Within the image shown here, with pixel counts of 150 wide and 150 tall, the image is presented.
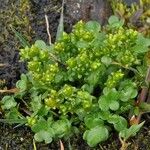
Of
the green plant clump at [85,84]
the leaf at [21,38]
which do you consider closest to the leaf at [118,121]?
the green plant clump at [85,84]

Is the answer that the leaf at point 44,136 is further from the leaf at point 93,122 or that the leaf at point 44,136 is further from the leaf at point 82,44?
the leaf at point 82,44

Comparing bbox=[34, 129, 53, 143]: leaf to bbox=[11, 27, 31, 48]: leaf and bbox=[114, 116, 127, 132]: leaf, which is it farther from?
bbox=[11, 27, 31, 48]: leaf

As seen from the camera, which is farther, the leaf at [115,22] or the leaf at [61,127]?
the leaf at [115,22]

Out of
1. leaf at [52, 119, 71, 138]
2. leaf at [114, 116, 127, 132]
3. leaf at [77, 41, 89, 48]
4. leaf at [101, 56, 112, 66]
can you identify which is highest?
leaf at [77, 41, 89, 48]

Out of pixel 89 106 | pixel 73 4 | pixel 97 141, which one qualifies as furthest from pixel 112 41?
pixel 73 4

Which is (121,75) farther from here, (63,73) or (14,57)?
(14,57)

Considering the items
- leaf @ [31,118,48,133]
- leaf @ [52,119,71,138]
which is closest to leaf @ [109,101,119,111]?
leaf @ [52,119,71,138]

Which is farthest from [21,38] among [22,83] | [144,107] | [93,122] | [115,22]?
[144,107]
